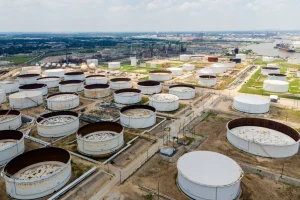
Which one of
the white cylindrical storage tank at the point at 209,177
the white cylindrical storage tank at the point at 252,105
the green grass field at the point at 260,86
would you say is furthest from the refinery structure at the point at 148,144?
the green grass field at the point at 260,86

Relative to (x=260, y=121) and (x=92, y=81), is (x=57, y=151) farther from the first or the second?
(x=92, y=81)

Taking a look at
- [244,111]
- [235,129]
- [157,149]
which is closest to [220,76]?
[244,111]

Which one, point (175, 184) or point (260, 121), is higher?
point (260, 121)

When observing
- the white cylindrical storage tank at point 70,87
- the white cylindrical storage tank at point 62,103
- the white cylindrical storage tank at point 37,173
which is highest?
the white cylindrical storage tank at point 70,87

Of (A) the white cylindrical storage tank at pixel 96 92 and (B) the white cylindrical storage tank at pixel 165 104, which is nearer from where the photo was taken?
(B) the white cylindrical storage tank at pixel 165 104

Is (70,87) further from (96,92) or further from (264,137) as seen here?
(264,137)

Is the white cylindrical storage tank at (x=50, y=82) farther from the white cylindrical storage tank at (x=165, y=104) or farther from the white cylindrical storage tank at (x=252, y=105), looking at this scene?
the white cylindrical storage tank at (x=252, y=105)
